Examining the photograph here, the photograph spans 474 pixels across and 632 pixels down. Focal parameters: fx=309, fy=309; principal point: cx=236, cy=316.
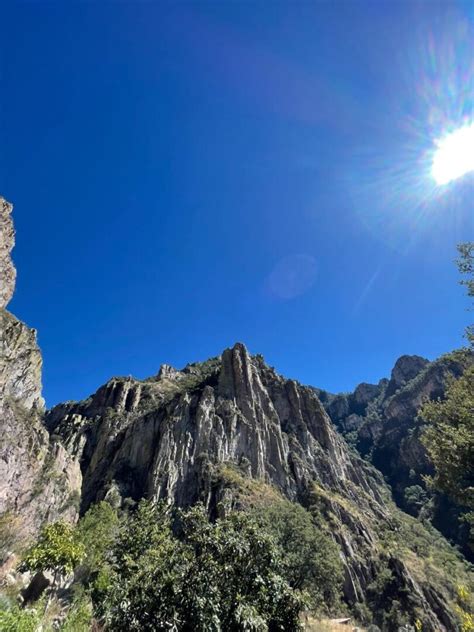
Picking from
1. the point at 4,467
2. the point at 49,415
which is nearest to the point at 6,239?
the point at 4,467

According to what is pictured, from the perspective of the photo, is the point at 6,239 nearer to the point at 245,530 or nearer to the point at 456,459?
the point at 245,530

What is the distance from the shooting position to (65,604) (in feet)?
83.1

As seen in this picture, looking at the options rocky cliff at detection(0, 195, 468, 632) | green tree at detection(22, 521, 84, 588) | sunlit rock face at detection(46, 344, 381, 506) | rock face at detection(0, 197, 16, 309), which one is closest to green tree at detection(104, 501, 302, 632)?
green tree at detection(22, 521, 84, 588)

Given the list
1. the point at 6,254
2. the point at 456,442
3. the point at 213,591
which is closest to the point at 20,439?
the point at 6,254

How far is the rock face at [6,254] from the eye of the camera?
2413 inches

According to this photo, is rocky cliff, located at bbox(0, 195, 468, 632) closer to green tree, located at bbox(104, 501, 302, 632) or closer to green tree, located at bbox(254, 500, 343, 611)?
green tree, located at bbox(254, 500, 343, 611)

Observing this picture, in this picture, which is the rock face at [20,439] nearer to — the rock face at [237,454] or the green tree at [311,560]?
the rock face at [237,454]

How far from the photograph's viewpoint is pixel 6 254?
208 feet

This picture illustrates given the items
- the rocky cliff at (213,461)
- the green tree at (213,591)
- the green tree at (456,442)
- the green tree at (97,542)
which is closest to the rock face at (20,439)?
the rocky cliff at (213,461)

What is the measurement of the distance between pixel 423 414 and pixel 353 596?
208 ft

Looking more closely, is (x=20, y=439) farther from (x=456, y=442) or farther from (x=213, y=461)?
(x=456, y=442)

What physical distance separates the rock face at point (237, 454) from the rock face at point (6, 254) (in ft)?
176

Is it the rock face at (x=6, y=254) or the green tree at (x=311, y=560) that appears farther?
the rock face at (x=6, y=254)

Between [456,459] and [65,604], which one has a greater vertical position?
[456,459]
